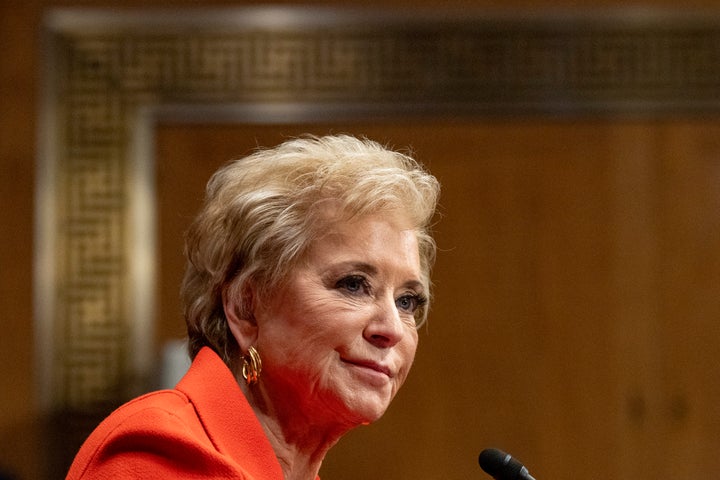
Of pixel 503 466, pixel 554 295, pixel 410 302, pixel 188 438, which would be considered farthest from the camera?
pixel 554 295

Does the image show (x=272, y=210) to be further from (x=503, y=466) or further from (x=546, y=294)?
(x=546, y=294)

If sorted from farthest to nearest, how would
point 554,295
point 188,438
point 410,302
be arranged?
point 554,295, point 410,302, point 188,438

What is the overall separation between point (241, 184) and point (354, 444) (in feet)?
9.03

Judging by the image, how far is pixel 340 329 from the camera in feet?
4.63

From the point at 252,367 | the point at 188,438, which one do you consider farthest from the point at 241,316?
the point at 188,438

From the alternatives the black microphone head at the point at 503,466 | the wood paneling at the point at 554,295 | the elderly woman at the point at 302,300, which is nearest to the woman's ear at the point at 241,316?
the elderly woman at the point at 302,300

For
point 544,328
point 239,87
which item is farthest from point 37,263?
point 544,328

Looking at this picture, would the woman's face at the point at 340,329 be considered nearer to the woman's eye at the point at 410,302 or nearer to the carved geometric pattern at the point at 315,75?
the woman's eye at the point at 410,302

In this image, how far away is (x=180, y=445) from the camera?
1184 millimetres

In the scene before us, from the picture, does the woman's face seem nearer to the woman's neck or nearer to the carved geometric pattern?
the woman's neck

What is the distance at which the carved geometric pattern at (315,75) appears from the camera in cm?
414

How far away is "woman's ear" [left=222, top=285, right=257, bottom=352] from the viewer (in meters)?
1.48

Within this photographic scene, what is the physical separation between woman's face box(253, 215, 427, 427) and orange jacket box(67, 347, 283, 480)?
0.26ft

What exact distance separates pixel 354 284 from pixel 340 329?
0.06 meters
